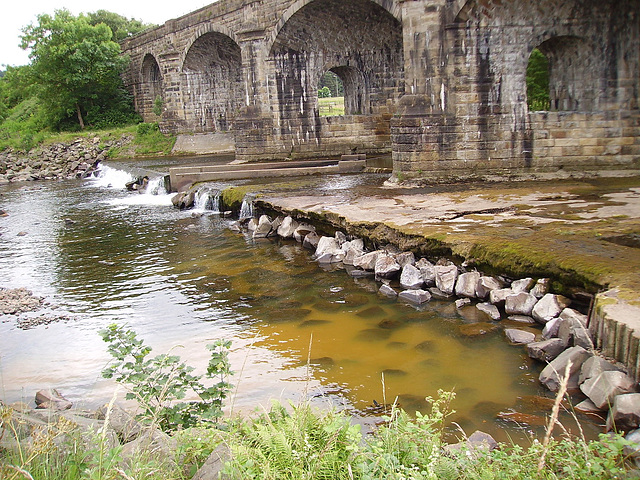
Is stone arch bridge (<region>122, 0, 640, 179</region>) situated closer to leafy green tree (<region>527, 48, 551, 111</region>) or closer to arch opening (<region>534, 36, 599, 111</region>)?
arch opening (<region>534, 36, 599, 111</region>)

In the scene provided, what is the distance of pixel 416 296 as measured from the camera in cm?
680

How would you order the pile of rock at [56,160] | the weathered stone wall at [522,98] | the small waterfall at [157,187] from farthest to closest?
the pile of rock at [56,160]
the small waterfall at [157,187]
the weathered stone wall at [522,98]

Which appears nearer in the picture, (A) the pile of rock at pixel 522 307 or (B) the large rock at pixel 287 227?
(A) the pile of rock at pixel 522 307

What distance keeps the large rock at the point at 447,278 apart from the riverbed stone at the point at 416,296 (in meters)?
0.21

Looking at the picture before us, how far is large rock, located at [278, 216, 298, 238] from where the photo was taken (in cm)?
1048

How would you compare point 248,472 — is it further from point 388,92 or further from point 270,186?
point 388,92

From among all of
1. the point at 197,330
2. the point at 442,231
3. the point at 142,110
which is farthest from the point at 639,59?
the point at 142,110

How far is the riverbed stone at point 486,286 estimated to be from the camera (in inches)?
254

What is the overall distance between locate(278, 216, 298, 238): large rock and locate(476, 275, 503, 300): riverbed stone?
181 inches

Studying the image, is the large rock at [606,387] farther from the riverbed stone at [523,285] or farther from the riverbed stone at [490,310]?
the riverbed stone at [523,285]

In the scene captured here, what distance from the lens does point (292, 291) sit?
7555 mm

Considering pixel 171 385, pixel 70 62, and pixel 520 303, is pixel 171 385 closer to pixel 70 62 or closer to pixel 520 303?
pixel 520 303

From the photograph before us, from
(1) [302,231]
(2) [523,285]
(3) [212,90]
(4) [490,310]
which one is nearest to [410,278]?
(4) [490,310]

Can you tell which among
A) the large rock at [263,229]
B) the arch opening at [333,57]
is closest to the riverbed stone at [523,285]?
the large rock at [263,229]
